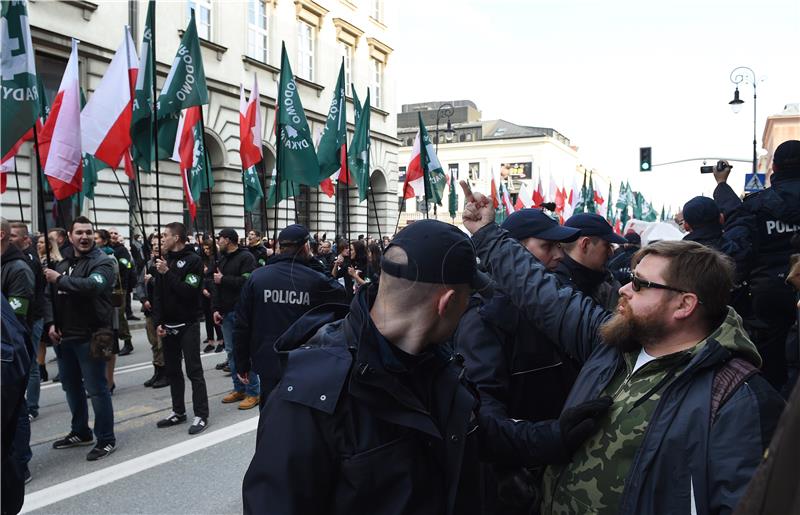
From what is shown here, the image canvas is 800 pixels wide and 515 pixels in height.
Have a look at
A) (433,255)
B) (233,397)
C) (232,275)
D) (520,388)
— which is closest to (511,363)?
(520,388)

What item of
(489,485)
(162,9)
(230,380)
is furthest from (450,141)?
(489,485)

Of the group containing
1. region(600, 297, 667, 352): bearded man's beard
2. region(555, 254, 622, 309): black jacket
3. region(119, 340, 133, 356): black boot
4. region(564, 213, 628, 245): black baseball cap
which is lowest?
region(119, 340, 133, 356): black boot

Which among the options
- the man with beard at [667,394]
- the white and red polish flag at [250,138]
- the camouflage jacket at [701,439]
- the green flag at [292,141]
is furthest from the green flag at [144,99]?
the camouflage jacket at [701,439]

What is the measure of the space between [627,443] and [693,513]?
0.83ft

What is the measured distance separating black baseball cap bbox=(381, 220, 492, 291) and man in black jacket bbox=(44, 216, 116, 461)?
4639 millimetres

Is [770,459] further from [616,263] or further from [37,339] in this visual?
[37,339]

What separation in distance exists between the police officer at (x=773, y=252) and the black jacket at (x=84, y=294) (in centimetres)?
520

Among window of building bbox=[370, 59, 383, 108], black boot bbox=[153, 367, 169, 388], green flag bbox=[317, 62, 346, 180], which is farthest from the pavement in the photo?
window of building bbox=[370, 59, 383, 108]

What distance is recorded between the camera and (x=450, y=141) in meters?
74.1

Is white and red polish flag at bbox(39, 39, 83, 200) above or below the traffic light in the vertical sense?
below

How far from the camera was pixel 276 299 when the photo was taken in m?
5.20

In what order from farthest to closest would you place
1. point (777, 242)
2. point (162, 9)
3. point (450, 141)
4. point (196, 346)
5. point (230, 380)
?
point (450, 141), point (162, 9), point (230, 380), point (196, 346), point (777, 242)

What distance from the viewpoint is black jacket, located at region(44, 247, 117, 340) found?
5473mm

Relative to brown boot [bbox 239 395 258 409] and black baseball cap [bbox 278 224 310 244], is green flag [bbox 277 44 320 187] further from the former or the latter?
black baseball cap [bbox 278 224 310 244]
